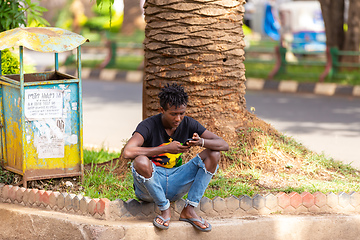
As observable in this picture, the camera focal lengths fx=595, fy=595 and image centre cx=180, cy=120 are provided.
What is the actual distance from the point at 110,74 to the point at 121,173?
34.4 feet

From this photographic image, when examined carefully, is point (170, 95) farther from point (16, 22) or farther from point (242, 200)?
point (16, 22)

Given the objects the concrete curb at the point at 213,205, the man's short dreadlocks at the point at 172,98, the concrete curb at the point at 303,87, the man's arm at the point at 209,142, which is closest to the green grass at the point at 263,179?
the concrete curb at the point at 213,205

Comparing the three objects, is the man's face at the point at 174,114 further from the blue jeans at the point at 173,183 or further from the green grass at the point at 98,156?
the green grass at the point at 98,156

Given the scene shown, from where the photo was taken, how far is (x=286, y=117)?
32.5 ft

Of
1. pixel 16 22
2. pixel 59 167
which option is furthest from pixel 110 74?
pixel 59 167

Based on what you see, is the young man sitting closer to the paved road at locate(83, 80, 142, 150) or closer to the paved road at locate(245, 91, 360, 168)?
the paved road at locate(83, 80, 142, 150)

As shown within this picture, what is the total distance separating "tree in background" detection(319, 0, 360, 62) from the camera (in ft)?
42.8

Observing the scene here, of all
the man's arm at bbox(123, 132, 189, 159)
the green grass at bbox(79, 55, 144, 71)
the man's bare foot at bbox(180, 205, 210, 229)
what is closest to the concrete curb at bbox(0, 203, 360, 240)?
the man's bare foot at bbox(180, 205, 210, 229)

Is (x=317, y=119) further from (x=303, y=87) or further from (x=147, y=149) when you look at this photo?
(x=147, y=149)

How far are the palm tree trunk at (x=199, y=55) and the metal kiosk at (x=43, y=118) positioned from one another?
926 millimetres

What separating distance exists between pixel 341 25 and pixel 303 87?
5.66ft

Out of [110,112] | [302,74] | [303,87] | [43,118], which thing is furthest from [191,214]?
[302,74]

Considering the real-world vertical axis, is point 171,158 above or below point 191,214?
above

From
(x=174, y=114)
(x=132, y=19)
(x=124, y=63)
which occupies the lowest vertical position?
(x=124, y=63)
